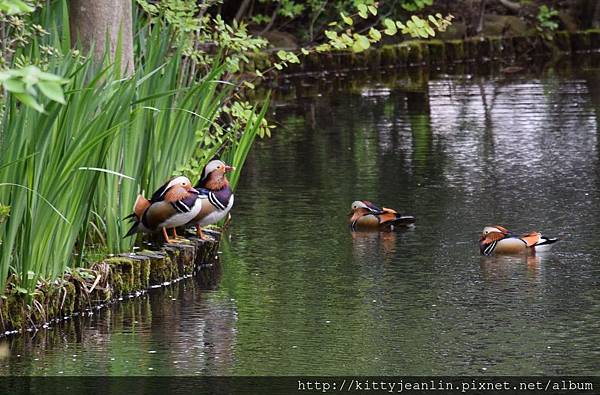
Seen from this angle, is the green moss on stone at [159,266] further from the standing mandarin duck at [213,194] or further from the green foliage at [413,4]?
the green foliage at [413,4]

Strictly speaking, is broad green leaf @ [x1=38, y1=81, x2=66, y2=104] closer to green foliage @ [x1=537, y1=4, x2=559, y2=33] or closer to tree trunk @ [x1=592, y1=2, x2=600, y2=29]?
green foliage @ [x1=537, y1=4, x2=559, y2=33]

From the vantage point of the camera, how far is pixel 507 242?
9.45 m

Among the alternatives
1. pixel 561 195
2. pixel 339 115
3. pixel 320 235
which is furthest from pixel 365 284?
pixel 339 115

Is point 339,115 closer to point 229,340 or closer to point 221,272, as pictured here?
point 221,272

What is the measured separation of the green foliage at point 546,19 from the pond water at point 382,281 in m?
12.8

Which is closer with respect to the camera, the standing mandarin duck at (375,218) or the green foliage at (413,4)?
the standing mandarin duck at (375,218)

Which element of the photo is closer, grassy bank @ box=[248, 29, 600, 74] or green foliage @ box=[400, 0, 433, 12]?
grassy bank @ box=[248, 29, 600, 74]

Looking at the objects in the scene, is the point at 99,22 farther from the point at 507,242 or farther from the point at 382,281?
the point at 507,242

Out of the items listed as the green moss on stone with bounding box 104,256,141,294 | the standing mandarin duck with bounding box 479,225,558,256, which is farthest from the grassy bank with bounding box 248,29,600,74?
the green moss on stone with bounding box 104,256,141,294

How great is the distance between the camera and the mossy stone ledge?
756 centimetres

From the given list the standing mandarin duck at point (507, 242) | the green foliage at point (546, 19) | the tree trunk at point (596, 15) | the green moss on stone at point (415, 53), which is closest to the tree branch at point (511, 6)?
the green foliage at point (546, 19)

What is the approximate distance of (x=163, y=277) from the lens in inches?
349

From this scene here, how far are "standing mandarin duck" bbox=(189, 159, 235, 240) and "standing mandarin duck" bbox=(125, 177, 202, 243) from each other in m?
0.21

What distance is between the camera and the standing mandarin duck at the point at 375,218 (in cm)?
1046
